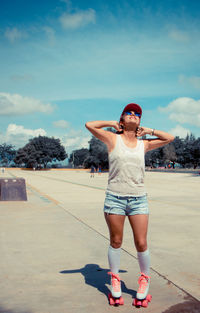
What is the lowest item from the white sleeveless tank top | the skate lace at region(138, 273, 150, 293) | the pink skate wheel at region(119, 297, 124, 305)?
the pink skate wheel at region(119, 297, 124, 305)

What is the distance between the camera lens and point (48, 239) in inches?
234

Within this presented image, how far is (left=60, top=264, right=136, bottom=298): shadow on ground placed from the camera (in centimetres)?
363

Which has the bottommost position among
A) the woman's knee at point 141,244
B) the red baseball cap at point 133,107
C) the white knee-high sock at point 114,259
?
the white knee-high sock at point 114,259

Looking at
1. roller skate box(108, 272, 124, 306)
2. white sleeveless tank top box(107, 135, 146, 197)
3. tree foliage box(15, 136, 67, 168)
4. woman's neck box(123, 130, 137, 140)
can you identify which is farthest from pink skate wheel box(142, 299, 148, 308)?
tree foliage box(15, 136, 67, 168)

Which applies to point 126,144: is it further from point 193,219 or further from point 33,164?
point 33,164

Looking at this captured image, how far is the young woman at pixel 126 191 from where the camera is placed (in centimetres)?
321

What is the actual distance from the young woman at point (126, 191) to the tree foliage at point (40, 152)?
87.3 meters

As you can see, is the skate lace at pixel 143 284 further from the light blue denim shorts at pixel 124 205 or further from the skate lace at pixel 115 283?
the light blue denim shorts at pixel 124 205

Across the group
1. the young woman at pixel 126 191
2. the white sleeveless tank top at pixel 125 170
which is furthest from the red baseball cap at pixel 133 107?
the white sleeveless tank top at pixel 125 170

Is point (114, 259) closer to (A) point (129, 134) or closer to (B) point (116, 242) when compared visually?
(B) point (116, 242)

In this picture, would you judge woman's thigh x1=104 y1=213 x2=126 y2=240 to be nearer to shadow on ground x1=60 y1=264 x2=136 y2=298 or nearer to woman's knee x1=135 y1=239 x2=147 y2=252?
woman's knee x1=135 y1=239 x2=147 y2=252

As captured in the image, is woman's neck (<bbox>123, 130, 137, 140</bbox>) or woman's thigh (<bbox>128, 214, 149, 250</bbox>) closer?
woman's thigh (<bbox>128, 214, 149, 250</bbox>)

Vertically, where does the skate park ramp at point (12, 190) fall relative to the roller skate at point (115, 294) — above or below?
above

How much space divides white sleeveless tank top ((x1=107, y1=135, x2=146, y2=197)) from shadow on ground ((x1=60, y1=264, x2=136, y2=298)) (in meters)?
1.12
